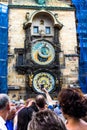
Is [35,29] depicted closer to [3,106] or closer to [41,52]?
[41,52]

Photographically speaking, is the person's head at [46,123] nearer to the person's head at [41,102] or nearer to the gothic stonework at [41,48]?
the person's head at [41,102]

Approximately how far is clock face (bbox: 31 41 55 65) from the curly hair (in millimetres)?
15731

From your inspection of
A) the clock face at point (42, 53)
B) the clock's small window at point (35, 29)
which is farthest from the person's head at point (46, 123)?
the clock's small window at point (35, 29)

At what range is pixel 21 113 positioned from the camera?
138 inches

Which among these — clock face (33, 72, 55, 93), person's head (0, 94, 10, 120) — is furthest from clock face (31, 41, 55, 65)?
person's head (0, 94, 10, 120)

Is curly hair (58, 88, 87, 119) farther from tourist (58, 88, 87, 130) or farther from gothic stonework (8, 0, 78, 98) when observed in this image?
gothic stonework (8, 0, 78, 98)

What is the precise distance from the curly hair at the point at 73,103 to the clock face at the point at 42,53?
15.7 m

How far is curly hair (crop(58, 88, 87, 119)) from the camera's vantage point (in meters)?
2.84

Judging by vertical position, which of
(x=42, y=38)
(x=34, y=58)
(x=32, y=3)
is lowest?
(x=34, y=58)

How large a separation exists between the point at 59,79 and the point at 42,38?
286 cm

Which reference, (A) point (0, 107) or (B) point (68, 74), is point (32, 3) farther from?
(A) point (0, 107)

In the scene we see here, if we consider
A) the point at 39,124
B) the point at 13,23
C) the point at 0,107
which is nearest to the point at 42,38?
the point at 13,23

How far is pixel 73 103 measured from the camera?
2.86m

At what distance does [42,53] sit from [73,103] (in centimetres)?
1612
